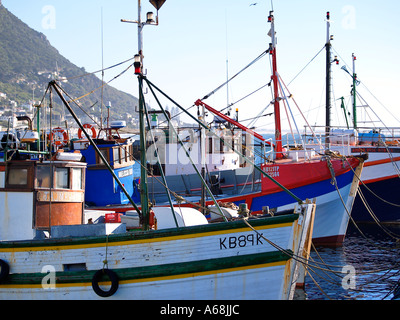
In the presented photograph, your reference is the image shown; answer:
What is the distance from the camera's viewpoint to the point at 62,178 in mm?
12000

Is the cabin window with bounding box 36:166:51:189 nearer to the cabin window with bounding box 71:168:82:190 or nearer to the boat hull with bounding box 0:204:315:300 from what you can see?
the cabin window with bounding box 71:168:82:190

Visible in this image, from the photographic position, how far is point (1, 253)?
10.3 meters

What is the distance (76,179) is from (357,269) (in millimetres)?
10763

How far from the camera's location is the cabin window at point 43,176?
461 inches

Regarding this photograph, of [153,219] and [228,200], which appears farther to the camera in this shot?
[228,200]

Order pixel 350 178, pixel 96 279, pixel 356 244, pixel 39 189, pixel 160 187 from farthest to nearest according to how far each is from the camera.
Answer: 1. pixel 160 187
2. pixel 356 244
3. pixel 350 178
4. pixel 39 189
5. pixel 96 279

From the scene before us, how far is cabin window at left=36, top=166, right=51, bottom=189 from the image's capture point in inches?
461

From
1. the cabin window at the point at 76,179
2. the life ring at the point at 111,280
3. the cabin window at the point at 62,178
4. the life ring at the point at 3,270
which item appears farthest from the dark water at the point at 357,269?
the life ring at the point at 3,270

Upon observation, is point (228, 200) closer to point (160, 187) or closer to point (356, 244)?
point (160, 187)

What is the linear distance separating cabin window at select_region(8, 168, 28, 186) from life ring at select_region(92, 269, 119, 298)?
135 inches

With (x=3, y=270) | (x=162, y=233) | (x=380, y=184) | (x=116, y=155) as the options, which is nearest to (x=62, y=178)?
(x=3, y=270)
